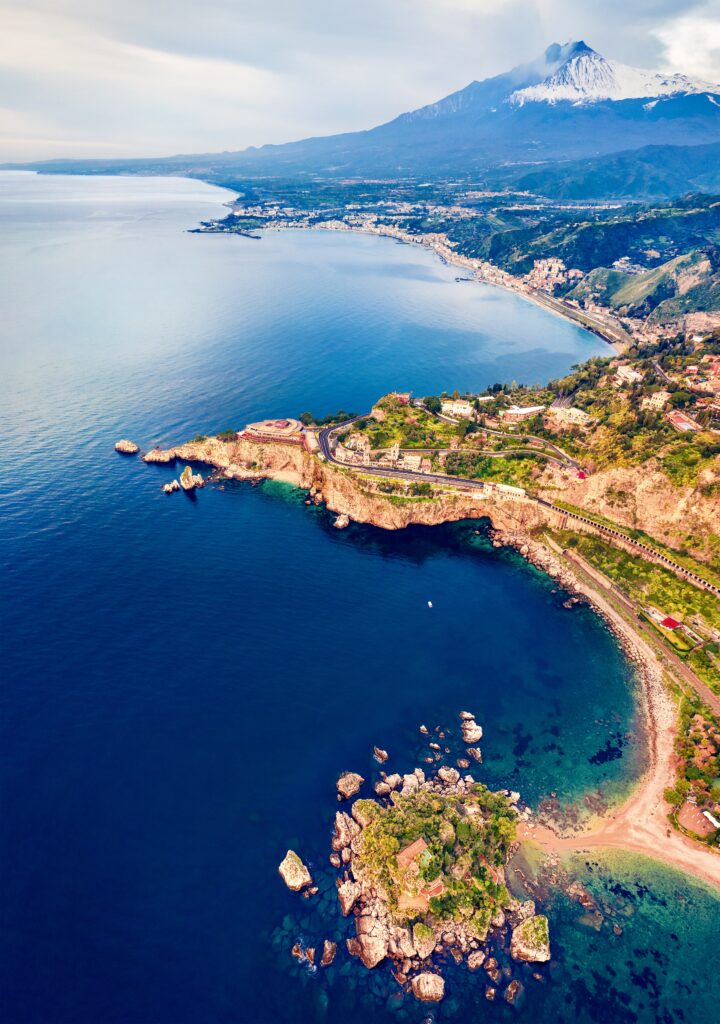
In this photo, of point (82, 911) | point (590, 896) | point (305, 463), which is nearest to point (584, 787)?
point (590, 896)

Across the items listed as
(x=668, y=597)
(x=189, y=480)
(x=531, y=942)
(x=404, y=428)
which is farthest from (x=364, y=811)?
(x=404, y=428)

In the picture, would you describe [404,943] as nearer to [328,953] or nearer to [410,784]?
[328,953]

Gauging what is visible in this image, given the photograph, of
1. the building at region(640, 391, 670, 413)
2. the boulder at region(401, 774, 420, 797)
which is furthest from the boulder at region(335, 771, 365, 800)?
the building at region(640, 391, 670, 413)

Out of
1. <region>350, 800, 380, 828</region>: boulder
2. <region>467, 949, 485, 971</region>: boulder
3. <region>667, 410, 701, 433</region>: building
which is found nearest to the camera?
<region>467, 949, 485, 971</region>: boulder

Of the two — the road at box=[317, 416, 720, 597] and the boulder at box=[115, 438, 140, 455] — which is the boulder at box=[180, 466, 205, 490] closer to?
the boulder at box=[115, 438, 140, 455]

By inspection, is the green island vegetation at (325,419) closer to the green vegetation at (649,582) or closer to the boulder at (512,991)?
the green vegetation at (649,582)

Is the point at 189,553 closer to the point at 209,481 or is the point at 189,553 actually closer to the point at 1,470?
the point at 209,481
